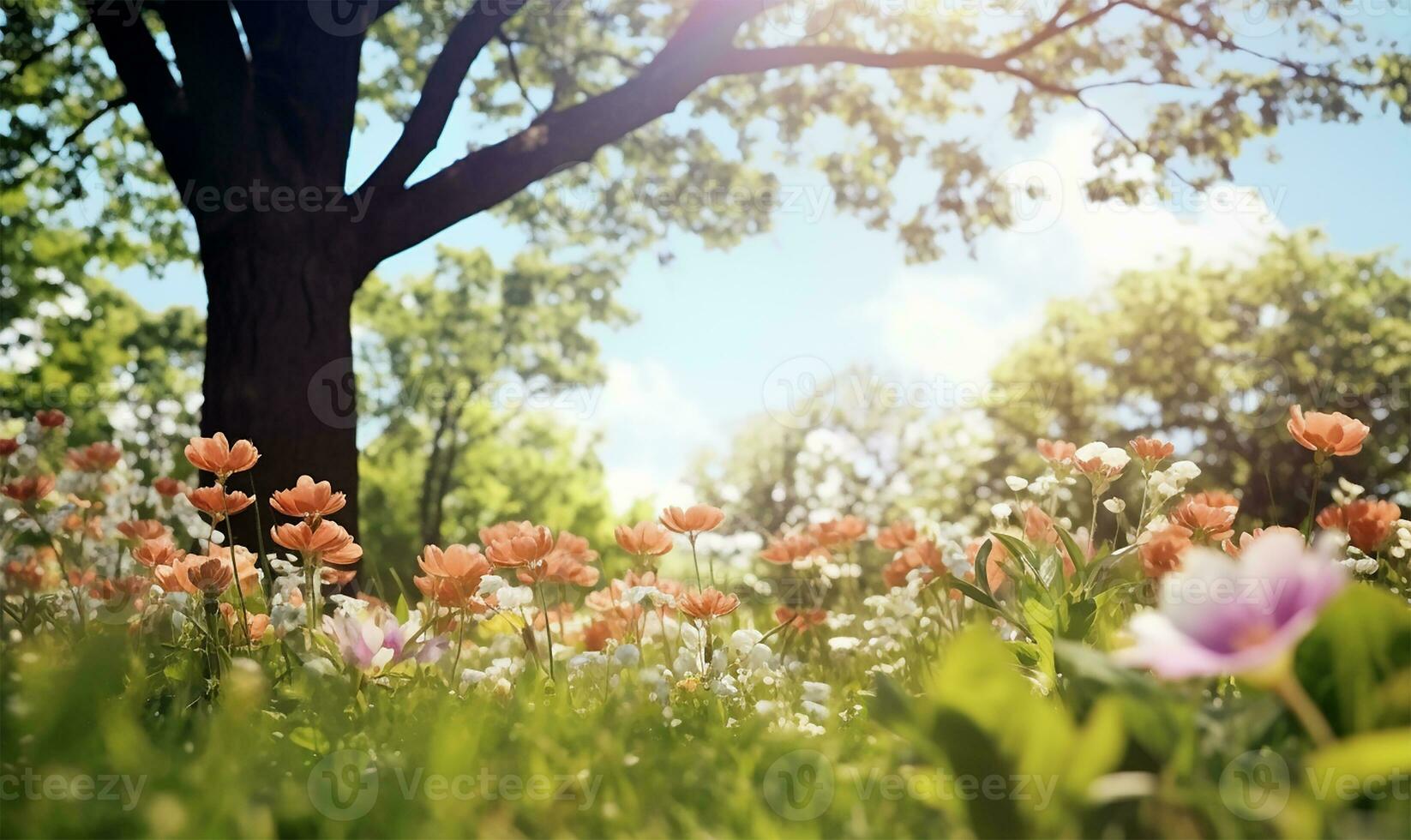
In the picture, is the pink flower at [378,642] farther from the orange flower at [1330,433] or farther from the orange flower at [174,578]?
the orange flower at [1330,433]

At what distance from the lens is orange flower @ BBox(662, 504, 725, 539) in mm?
3262

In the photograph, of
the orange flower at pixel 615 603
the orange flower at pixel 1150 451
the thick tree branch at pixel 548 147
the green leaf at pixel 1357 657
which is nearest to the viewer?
the green leaf at pixel 1357 657

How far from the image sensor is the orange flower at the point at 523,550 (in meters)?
2.86

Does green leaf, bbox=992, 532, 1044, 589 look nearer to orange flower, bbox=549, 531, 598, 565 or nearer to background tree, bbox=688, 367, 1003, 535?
orange flower, bbox=549, 531, 598, 565

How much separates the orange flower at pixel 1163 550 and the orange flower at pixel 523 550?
193 centimetres

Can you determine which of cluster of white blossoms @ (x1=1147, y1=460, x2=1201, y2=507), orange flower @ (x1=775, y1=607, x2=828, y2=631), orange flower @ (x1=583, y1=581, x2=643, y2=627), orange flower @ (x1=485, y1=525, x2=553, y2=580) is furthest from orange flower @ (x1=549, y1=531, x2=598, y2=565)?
cluster of white blossoms @ (x1=1147, y1=460, x2=1201, y2=507)

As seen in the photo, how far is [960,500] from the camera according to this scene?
2806 cm

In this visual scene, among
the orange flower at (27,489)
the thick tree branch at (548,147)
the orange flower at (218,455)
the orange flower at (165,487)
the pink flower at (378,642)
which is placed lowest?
the pink flower at (378,642)

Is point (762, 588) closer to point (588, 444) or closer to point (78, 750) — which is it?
point (78, 750)

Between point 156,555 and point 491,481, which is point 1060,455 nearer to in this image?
point 156,555

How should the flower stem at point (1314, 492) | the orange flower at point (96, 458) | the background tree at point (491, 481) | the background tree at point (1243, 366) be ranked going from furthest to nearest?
the background tree at point (491, 481) → the background tree at point (1243, 366) → the orange flower at point (96, 458) → the flower stem at point (1314, 492)

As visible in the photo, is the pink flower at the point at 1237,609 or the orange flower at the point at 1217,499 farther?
the orange flower at the point at 1217,499

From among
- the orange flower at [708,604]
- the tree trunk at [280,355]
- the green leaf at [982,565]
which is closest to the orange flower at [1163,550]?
the green leaf at [982,565]

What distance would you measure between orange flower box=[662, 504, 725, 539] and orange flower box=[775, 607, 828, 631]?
0.82m
